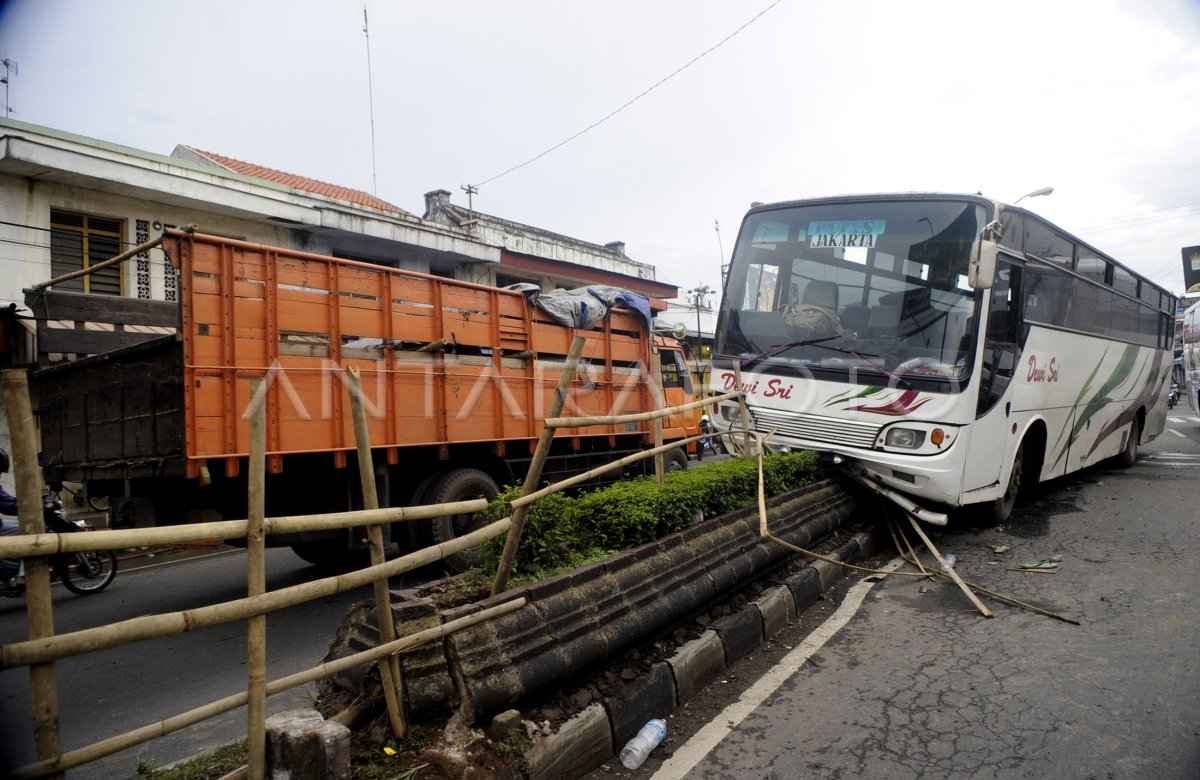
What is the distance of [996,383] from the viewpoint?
6.24 meters

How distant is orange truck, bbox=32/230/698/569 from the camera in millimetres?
4930

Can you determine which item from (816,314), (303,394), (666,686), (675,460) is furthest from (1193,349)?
(303,394)

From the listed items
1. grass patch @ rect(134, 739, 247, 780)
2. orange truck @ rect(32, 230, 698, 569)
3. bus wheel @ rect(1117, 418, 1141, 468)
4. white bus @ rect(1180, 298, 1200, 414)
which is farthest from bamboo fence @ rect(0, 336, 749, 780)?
white bus @ rect(1180, 298, 1200, 414)

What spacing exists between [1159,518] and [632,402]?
584cm

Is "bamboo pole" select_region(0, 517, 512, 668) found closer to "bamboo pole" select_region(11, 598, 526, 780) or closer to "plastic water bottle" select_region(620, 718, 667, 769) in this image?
"bamboo pole" select_region(11, 598, 526, 780)

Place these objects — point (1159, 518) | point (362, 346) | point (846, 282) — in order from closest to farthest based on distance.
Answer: point (362, 346) → point (846, 282) → point (1159, 518)

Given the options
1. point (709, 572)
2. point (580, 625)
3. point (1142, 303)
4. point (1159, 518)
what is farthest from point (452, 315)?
point (1142, 303)

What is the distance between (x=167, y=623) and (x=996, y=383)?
6.51 m

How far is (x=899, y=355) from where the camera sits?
5.93 metres

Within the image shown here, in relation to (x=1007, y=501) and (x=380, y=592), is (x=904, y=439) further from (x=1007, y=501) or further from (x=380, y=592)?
(x=380, y=592)

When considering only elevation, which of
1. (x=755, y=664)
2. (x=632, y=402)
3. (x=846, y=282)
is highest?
(x=846, y=282)

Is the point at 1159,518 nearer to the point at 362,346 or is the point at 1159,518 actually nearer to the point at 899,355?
the point at 899,355

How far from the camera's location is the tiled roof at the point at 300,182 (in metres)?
15.2

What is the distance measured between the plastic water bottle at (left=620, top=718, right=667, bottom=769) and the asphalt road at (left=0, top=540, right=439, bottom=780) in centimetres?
140
